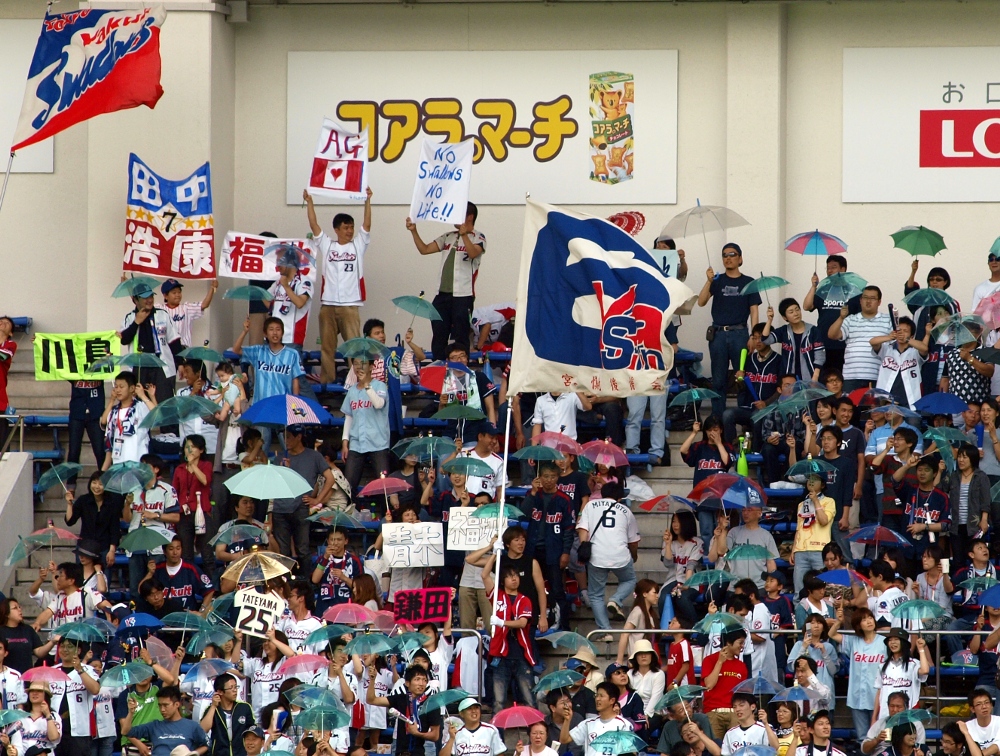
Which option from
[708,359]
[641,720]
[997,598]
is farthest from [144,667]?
[708,359]

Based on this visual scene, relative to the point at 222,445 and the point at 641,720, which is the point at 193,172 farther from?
the point at 641,720

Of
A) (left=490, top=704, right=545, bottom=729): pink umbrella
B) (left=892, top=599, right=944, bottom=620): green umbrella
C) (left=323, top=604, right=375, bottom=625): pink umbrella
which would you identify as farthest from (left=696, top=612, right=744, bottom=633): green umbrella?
(left=323, top=604, right=375, bottom=625): pink umbrella

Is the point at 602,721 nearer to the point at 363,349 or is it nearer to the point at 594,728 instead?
the point at 594,728

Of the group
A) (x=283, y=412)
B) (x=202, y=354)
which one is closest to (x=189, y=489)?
(x=283, y=412)

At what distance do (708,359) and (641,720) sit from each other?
7897 mm

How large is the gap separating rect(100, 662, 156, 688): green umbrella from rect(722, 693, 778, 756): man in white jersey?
5.05 m

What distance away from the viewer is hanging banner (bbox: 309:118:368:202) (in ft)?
74.8

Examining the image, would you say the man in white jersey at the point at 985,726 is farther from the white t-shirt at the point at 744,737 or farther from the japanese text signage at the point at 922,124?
the japanese text signage at the point at 922,124

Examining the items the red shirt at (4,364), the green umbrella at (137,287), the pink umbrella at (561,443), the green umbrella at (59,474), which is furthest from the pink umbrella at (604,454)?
the red shirt at (4,364)

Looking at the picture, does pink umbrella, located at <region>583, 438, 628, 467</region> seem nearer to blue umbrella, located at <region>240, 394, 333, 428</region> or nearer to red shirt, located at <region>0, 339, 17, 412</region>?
blue umbrella, located at <region>240, 394, 333, 428</region>

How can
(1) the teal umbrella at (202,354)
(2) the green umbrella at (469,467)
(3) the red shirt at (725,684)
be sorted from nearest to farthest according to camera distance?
(3) the red shirt at (725,684) → (2) the green umbrella at (469,467) → (1) the teal umbrella at (202,354)

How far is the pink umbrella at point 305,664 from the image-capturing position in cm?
1691

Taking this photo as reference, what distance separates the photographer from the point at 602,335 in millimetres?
15531

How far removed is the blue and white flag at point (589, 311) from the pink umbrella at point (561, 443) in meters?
4.02
